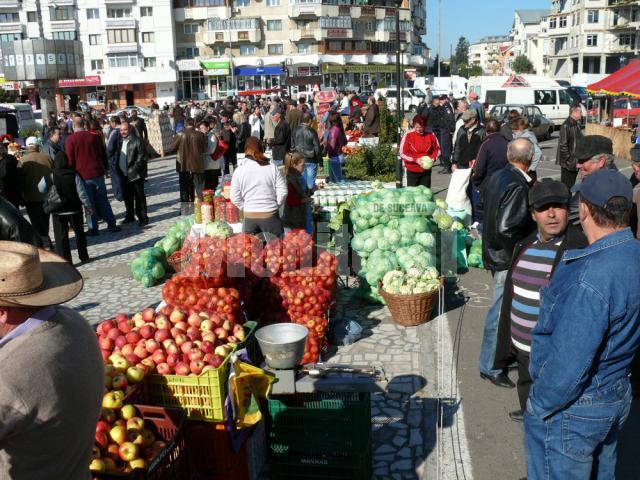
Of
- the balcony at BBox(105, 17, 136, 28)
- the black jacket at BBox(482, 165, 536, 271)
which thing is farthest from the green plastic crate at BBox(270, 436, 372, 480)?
the balcony at BBox(105, 17, 136, 28)

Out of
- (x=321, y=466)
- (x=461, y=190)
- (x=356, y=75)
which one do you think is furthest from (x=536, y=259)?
(x=356, y=75)

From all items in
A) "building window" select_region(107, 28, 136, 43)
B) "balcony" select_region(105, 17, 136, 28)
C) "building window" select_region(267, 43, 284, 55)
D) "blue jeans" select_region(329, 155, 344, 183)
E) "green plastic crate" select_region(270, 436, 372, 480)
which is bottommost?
"green plastic crate" select_region(270, 436, 372, 480)

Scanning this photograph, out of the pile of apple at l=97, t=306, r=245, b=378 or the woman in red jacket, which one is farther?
the woman in red jacket

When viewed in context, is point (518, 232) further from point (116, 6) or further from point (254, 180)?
point (116, 6)

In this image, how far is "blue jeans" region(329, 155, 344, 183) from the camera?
618 inches

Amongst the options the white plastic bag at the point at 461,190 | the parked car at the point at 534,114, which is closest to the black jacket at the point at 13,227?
the white plastic bag at the point at 461,190

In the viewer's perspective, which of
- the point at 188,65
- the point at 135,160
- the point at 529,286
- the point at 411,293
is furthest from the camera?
the point at 188,65

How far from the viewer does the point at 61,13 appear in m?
73.9

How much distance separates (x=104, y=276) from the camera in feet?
31.4

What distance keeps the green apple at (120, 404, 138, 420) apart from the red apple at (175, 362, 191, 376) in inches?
17.3

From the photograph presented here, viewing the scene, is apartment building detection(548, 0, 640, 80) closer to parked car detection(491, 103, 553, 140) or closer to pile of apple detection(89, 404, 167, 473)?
parked car detection(491, 103, 553, 140)

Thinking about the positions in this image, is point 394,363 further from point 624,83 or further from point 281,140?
point 624,83

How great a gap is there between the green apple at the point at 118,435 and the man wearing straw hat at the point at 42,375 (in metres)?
0.89

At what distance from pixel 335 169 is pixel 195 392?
12.1m
